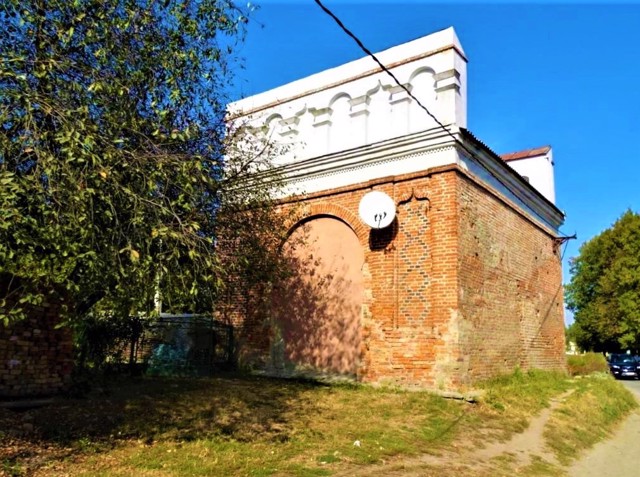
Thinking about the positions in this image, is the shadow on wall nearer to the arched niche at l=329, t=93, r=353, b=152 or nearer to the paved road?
the arched niche at l=329, t=93, r=353, b=152

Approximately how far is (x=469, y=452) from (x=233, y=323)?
8.26 m

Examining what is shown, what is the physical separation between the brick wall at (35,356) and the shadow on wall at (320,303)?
21.0 feet

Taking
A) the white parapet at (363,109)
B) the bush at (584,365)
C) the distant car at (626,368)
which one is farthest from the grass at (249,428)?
the distant car at (626,368)

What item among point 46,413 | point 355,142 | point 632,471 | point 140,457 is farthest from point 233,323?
point 632,471

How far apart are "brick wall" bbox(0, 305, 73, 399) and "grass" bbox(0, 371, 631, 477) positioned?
349mm

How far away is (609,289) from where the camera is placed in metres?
40.1

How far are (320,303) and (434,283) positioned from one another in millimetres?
3126

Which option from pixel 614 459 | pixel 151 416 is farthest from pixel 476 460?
pixel 151 416

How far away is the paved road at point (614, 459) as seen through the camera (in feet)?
25.0

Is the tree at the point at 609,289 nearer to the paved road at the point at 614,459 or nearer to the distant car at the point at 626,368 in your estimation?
the distant car at the point at 626,368

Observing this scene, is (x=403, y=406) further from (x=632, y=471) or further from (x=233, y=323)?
(x=233, y=323)

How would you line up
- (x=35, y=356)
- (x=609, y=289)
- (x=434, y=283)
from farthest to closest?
(x=609, y=289) → (x=434, y=283) → (x=35, y=356)

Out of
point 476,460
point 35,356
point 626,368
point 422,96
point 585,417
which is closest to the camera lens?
point 35,356

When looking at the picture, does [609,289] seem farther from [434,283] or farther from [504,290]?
[434,283]
